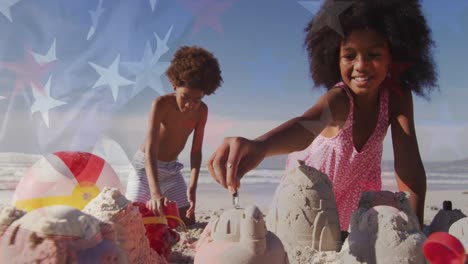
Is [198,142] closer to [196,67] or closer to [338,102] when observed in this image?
[196,67]

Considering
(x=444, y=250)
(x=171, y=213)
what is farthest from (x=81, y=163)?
(x=444, y=250)

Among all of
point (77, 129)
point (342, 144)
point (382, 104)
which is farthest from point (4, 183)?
point (382, 104)

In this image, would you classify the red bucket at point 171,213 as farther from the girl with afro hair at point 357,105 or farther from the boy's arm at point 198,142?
the girl with afro hair at point 357,105

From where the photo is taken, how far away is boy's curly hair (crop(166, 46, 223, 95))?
0.98m

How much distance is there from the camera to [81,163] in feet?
3.37

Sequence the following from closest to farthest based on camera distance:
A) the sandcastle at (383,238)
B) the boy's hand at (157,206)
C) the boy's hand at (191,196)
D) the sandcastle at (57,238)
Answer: the sandcastle at (57,238), the sandcastle at (383,238), the boy's hand at (157,206), the boy's hand at (191,196)

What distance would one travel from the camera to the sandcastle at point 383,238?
969mm

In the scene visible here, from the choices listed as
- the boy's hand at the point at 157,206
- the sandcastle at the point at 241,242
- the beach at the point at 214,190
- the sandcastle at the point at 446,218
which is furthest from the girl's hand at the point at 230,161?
the sandcastle at the point at 446,218

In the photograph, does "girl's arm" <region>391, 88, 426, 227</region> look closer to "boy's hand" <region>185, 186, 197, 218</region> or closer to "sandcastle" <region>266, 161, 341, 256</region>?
"sandcastle" <region>266, 161, 341, 256</region>

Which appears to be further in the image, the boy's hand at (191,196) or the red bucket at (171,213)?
the boy's hand at (191,196)

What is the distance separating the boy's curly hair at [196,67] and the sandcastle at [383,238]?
0.41 metres

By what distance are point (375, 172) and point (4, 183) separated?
3.36 ft

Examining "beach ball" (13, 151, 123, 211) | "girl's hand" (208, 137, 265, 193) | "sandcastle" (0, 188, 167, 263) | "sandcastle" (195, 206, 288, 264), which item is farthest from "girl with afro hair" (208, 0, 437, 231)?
"beach ball" (13, 151, 123, 211)

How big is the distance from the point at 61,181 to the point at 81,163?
0.17 feet
